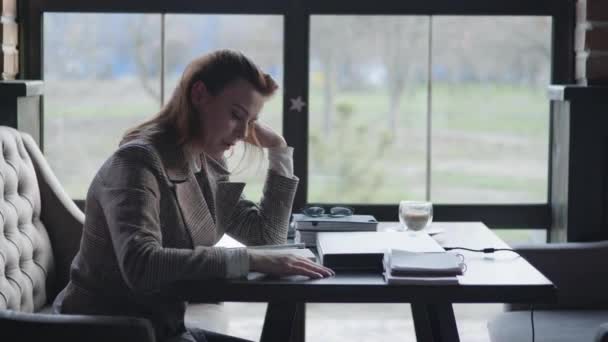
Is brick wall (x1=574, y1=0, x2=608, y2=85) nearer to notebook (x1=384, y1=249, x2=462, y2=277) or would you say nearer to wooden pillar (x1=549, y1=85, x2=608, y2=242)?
wooden pillar (x1=549, y1=85, x2=608, y2=242)

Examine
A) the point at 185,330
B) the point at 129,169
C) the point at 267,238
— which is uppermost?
the point at 129,169

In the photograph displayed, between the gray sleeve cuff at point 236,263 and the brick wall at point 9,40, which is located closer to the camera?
the gray sleeve cuff at point 236,263

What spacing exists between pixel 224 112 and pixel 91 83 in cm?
145

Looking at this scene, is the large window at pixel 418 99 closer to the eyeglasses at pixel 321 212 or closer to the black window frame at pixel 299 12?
the black window frame at pixel 299 12

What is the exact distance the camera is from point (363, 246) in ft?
6.96

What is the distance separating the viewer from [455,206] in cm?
330

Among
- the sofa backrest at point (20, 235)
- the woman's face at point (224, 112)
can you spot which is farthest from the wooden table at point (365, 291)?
the sofa backrest at point (20, 235)

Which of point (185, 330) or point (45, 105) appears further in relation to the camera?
point (45, 105)

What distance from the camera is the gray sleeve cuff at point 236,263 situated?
6.22 ft

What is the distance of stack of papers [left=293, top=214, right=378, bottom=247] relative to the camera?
93.2 inches

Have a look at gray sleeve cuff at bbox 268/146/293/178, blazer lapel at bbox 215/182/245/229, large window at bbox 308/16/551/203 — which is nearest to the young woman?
blazer lapel at bbox 215/182/245/229

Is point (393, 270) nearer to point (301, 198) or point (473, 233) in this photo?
point (473, 233)

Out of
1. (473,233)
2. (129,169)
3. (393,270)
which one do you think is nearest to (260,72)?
(129,169)

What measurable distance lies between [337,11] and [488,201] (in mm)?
910
